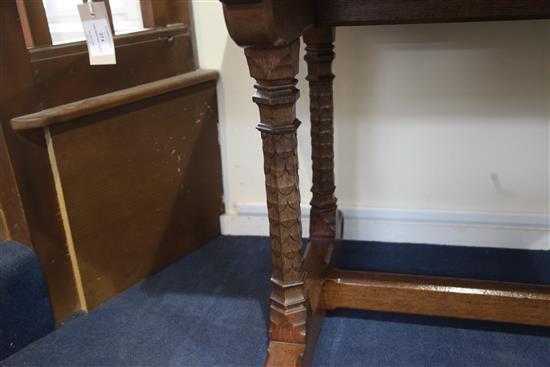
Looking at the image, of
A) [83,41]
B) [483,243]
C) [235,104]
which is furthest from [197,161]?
[483,243]

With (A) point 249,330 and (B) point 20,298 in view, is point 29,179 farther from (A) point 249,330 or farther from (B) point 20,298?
(A) point 249,330

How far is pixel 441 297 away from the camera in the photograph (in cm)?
95

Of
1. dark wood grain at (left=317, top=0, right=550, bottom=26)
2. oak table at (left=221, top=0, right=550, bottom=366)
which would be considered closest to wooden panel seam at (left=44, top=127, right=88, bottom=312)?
oak table at (left=221, top=0, right=550, bottom=366)

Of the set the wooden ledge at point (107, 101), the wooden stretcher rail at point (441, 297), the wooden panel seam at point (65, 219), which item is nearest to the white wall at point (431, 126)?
the wooden ledge at point (107, 101)

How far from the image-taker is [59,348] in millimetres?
1002

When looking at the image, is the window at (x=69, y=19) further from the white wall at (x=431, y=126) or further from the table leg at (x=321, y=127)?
the table leg at (x=321, y=127)

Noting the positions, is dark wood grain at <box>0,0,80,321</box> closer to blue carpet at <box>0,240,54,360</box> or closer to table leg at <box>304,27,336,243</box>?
blue carpet at <box>0,240,54,360</box>

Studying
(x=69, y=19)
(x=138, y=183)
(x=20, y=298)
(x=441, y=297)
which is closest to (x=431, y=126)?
(x=441, y=297)

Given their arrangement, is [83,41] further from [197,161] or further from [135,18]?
[197,161]

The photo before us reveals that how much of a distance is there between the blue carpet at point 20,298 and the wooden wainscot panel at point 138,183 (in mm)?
95

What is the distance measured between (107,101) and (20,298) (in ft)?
1.38

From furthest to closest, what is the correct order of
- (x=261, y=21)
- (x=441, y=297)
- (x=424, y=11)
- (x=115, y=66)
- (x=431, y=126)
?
1. (x=431, y=126)
2. (x=115, y=66)
3. (x=441, y=297)
4. (x=424, y=11)
5. (x=261, y=21)

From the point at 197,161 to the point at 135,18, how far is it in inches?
15.0

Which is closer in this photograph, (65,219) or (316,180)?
(65,219)
